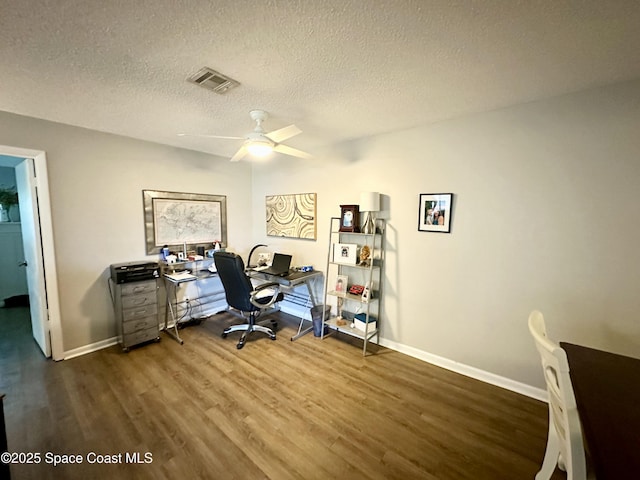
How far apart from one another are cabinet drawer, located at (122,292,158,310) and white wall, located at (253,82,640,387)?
2.69 metres

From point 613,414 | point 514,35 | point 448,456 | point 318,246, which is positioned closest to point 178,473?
point 448,456

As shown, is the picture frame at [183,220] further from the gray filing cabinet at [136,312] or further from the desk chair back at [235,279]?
the desk chair back at [235,279]

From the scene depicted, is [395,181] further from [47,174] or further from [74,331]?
[74,331]

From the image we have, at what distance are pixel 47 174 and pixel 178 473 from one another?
2857 mm

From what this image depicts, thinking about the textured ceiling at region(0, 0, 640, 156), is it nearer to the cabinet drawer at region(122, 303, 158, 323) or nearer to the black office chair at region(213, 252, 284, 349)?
the black office chair at region(213, 252, 284, 349)

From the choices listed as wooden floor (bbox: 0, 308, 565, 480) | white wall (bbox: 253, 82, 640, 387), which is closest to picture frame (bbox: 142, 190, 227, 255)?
wooden floor (bbox: 0, 308, 565, 480)

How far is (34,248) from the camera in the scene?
8.29 ft

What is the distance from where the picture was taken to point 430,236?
8.52 feet

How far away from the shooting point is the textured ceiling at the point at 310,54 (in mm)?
1155

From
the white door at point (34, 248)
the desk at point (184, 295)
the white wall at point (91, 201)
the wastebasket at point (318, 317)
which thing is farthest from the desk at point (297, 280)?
the white door at point (34, 248)

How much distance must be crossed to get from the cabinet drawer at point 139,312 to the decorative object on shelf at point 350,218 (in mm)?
2378

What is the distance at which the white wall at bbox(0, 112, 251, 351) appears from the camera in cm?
252

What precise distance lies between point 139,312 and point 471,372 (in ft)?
11.6

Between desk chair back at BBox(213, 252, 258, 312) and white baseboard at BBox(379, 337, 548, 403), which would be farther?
desk chair back at BBox(213, 252, 258, 312)
